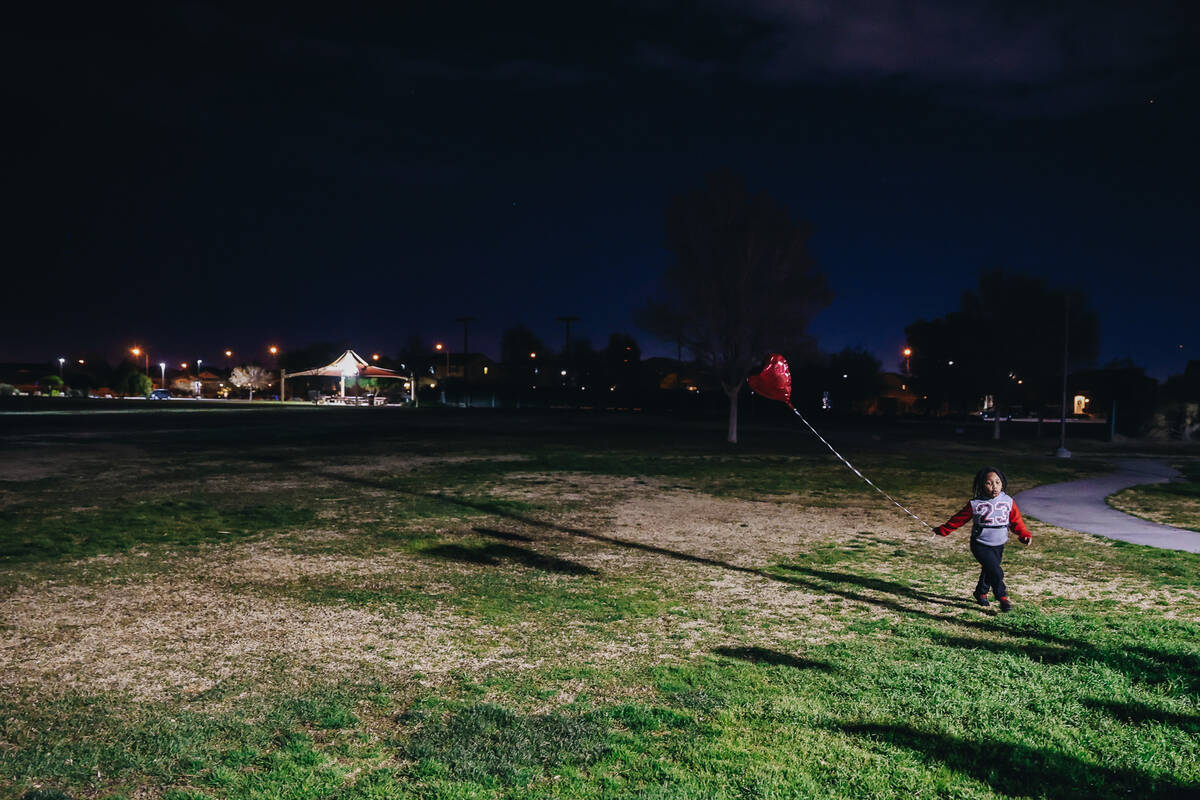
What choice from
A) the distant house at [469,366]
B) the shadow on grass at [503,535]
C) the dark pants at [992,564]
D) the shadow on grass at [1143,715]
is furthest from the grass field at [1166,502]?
the distant house at [469,366]

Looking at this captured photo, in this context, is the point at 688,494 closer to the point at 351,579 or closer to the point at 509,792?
the point at 351,579

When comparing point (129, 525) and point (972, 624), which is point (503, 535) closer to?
point (129, 525)

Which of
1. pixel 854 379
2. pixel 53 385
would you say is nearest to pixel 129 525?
pixel 854 379

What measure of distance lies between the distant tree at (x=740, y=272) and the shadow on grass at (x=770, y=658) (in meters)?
21.6

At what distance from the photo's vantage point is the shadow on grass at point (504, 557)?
8898 millimetres

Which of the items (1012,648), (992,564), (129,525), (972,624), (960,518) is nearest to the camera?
(1012,648)

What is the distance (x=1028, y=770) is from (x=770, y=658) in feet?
6.56

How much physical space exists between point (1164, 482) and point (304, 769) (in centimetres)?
2090

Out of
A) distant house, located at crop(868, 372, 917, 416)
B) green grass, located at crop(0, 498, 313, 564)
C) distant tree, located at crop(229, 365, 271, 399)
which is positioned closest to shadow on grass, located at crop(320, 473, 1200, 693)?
green grass, located at crop(0, 498, 313, 564)

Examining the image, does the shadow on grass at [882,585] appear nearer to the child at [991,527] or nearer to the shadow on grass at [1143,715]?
the child at [991,527]

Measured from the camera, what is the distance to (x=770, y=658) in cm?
574

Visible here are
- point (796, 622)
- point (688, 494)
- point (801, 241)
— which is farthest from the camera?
point (801, 241)

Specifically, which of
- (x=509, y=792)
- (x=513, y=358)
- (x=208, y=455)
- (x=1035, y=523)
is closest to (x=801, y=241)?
(x=1035, y=523)

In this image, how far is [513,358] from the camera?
121m
